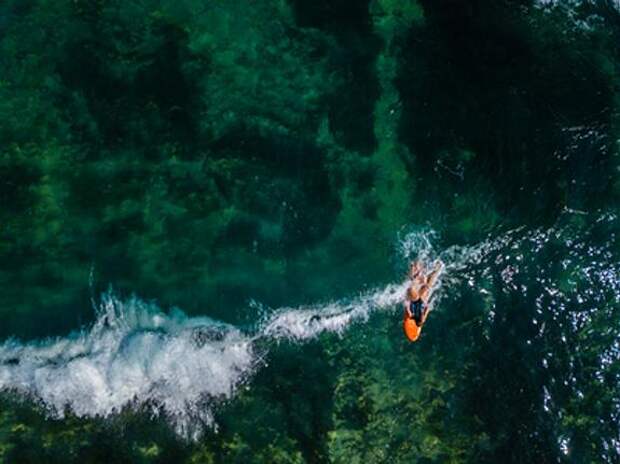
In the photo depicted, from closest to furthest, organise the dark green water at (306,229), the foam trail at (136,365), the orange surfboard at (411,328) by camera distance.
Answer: the foam trail at (136,365) → the dark green water at (306,229) → the orange surfboard at (411,328)

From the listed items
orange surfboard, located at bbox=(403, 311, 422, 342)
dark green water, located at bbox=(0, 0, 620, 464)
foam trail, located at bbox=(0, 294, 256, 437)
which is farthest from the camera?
orange surfboard, located at bbox=(403, 311, 422, 342)

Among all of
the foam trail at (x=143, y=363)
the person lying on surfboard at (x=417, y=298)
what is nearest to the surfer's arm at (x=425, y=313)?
the person lying on surfboard at (x=417, y=298)

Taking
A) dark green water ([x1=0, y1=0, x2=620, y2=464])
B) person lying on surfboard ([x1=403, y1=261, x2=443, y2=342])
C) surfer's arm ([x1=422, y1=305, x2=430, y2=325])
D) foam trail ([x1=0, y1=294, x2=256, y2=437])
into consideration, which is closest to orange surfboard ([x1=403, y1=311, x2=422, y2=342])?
person lying on surfboard ([x1=403, y1=261, x2=443, y2=342])

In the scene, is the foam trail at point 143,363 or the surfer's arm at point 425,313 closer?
the foam trail at point 143,363

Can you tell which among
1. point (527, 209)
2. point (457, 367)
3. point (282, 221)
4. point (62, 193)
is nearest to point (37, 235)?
point (62, 193)

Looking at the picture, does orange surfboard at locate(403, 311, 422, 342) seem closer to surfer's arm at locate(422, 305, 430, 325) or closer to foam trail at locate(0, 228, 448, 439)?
surfer's arm at locate(422, 305, 430, 325)

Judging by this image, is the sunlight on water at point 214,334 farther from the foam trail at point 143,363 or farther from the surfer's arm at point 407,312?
the surfer's arm at point 407,312

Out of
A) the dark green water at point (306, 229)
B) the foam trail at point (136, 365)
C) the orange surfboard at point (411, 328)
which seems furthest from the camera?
the orange surfboard at point (411, 328)
